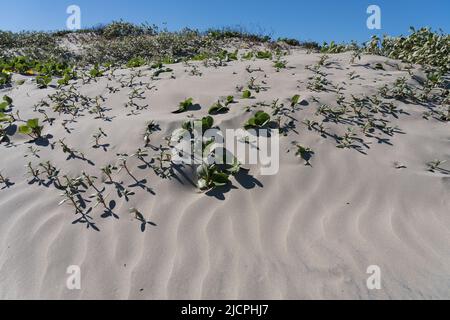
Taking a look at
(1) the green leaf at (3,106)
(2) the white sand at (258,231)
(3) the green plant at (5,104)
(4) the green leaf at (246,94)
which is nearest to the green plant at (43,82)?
(3) the green plant at (5,104)

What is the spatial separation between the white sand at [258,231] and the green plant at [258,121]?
24cm

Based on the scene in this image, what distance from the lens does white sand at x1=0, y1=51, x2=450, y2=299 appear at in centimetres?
253

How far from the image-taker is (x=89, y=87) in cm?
627

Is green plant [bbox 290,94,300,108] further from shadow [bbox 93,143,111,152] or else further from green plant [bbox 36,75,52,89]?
green plant [bbox 36,75,52,89]

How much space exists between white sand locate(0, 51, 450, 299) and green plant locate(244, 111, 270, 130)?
24 centimetres

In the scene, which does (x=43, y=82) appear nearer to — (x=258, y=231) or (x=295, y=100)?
(x=295, y=100)

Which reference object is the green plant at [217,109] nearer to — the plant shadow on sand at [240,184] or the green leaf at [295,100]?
the green leaf at [295,100]

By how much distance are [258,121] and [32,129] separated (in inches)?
119

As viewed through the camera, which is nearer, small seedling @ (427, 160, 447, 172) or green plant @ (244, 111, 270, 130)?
small seedling @ (427, 160, 447, 172)

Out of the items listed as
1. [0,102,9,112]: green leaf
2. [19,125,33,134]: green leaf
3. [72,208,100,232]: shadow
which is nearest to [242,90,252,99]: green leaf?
[72,208,100,232]: shadow

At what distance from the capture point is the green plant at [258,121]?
4.20 metres

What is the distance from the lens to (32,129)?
4.59 metres
